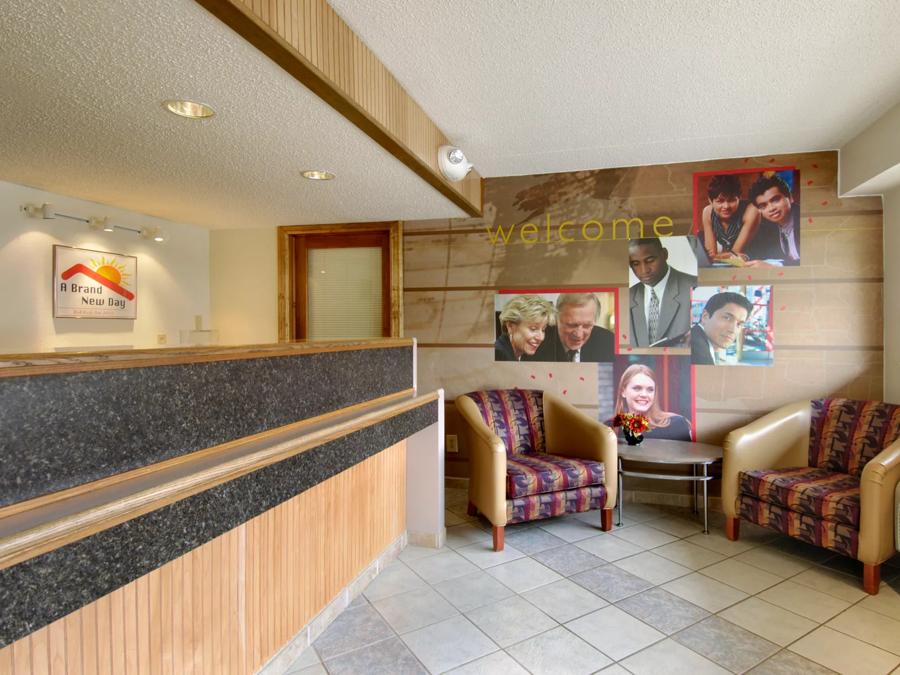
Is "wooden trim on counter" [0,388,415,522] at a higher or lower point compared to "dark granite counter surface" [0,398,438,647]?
higher

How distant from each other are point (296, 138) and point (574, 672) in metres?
2.69

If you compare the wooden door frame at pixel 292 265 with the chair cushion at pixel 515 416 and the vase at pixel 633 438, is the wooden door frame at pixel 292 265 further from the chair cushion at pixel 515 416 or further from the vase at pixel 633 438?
the vase at pixel 633 438

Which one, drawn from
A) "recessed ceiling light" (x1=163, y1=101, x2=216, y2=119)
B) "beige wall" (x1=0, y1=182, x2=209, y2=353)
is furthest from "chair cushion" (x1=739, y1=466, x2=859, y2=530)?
"beige wall" (x1=0, y1=182, x2=209, y2=353)

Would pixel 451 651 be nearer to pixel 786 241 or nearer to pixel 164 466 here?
pixel 164 466

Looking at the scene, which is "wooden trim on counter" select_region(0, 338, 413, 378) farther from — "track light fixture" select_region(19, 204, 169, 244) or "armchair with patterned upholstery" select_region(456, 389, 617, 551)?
"track light fixture" select_region(19, 204, 169, 244)

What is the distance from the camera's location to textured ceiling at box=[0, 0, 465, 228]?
5.48 feet

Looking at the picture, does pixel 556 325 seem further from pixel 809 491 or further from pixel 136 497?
pixel 136 497

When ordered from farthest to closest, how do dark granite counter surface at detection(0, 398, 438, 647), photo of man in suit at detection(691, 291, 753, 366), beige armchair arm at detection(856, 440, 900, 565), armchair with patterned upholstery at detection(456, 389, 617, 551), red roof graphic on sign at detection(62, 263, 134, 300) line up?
photo of man in suit at detection(691, 291, 753, 366), red roof graphic on sign at detection(62, 263, 134, 300), armchair with patterned upholstery at detection(456, 389, 617, 551), beige armchair arm at detection(856, 440, 900, 565), dark granite counter surface at detection(0, 398, 438, 647)

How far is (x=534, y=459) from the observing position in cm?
Result: 384

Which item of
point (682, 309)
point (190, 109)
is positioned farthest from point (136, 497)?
point (682, 309)

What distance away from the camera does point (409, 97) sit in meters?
2.84

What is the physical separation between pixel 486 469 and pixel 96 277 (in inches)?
127

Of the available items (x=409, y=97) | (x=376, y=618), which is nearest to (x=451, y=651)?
(x=376, y=618)

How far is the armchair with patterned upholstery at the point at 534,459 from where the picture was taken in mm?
3453
